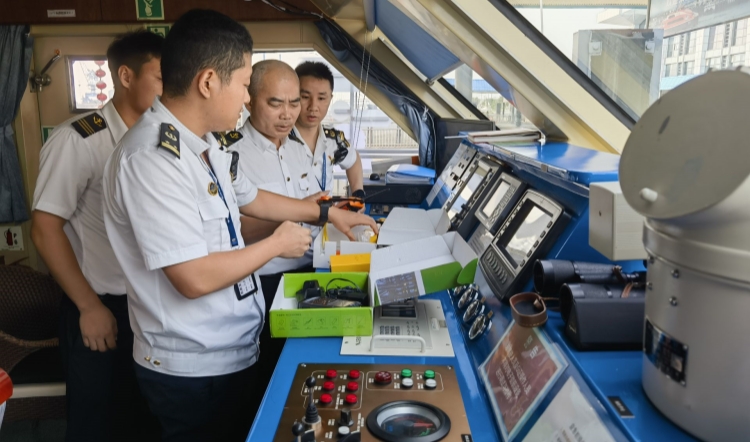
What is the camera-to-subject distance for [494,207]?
1.84 m

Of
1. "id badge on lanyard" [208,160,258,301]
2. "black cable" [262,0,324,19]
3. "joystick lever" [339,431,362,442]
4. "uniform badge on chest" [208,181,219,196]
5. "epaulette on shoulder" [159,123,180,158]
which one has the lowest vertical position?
"joystick lever" [339,431,362,442]

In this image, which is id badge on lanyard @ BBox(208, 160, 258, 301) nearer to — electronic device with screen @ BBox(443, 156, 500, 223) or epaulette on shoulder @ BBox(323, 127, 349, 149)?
electronic device with screen @ BBox(443, 156, 500, 223)

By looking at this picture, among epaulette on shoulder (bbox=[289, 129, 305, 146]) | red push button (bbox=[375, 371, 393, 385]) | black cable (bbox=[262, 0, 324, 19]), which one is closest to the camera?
red push button (bbox=[375, 371, 393, 385])

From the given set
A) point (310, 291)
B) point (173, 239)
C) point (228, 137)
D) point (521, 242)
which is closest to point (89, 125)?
point (228, 137)

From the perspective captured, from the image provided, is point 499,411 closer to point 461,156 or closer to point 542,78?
point 542,78

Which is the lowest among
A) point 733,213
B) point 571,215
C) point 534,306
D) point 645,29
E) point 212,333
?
point 212,333

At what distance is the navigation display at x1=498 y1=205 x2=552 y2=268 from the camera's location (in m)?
1.39

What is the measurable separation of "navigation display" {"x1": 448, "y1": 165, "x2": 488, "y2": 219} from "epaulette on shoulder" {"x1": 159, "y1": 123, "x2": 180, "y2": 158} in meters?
1.22

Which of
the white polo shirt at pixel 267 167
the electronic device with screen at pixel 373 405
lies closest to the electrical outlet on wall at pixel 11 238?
the white polo shirt at pixel 267 167

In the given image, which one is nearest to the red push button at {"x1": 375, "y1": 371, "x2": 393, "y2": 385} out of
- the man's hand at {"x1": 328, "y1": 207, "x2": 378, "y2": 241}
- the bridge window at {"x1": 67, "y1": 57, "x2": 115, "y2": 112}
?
the man's hand at {"x1": 328, "y1": 207, "x2": 378, "y2": 241}

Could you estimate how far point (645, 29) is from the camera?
179 centimetres

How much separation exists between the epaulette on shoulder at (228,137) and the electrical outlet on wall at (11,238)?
128 inches

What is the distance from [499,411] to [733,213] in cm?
58

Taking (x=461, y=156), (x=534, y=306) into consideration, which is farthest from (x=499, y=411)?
(x=461, y=156)
